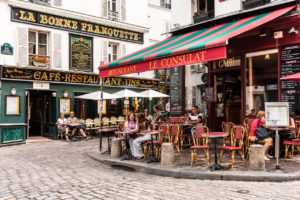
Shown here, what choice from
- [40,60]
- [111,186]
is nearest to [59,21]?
[40,60]

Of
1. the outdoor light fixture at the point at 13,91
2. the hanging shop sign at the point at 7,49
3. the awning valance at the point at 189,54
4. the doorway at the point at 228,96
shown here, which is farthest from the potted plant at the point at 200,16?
the outdoor light fixture at the point at 13,91

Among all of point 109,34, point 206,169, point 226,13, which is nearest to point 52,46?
point 109,34

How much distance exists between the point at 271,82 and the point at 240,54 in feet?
4.41

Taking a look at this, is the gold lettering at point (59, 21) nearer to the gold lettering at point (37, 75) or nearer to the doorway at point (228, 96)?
the gold lettering at point (37, 75)

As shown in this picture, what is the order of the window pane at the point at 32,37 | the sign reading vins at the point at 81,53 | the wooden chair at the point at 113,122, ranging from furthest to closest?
1. the wooden chair at the point at 113,122
2. the sign reading vins at the point at 81,53
3. the window pane at the point at 32,37

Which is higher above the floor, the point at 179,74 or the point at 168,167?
the point at 179,74

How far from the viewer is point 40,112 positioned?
1471 centimetres

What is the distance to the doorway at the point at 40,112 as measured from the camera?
1404 centimetres

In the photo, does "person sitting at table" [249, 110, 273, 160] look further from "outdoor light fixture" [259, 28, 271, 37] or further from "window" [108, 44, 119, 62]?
"window" [108, 44, 119, 62]

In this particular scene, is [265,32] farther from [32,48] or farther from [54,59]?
[32,48]

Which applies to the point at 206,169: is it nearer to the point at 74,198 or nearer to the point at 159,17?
the point at 74,198

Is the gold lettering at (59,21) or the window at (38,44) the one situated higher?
the gold lettering at (59,21)

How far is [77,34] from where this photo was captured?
14.6 meters

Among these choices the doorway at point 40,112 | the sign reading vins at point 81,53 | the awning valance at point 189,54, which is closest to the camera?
the awning valance at point 189,54
